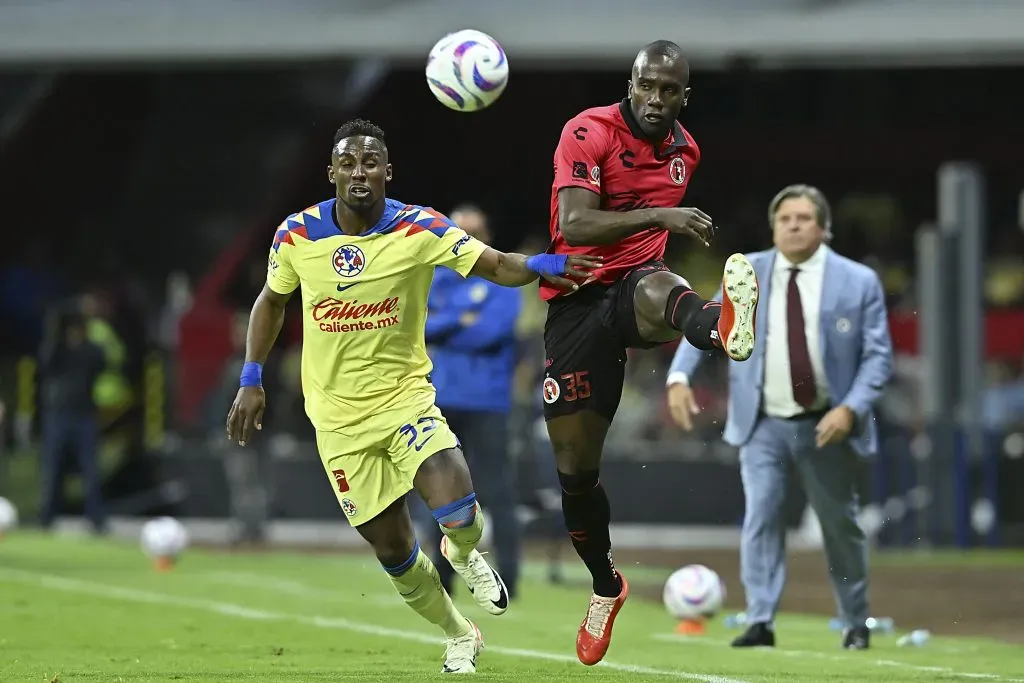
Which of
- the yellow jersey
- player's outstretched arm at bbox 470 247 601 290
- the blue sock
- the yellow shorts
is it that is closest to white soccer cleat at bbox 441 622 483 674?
the blue sock

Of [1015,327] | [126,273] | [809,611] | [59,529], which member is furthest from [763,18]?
[126,273]

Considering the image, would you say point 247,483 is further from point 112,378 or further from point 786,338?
point 786,338

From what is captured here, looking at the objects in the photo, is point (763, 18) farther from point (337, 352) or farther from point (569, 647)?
point (337, 352)

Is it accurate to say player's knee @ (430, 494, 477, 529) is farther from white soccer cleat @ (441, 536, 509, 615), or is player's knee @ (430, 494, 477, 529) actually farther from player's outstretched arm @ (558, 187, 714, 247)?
player's outstretched arm @ (558, 187, 714, 247)

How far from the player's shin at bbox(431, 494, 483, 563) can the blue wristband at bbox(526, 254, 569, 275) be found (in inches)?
40.8

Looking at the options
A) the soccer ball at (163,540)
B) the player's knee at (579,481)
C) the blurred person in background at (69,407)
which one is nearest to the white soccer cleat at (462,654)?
the player's knee at (579,481)

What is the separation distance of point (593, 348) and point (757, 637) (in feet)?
8.42

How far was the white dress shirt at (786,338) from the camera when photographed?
985 centimetres

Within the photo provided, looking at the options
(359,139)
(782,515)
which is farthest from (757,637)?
(359,139)

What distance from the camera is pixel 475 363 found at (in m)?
12.1

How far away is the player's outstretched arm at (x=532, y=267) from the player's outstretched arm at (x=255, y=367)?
967 millimetres

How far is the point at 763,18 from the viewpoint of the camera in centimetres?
1694

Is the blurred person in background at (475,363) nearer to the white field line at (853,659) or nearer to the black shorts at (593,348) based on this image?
the white field line at (853,659)

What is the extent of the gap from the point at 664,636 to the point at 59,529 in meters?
10.8
